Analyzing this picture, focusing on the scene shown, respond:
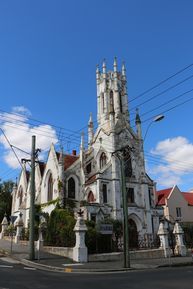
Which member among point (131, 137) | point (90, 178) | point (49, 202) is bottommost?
point (49, 202)

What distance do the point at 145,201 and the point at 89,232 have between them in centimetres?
1756

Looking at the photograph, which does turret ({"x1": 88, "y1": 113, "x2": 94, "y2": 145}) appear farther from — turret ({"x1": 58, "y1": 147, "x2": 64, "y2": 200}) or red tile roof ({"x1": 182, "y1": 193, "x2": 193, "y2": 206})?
red tile roof ({"x1": 182, "y1": 193, "x2": 193, "y2": 206})

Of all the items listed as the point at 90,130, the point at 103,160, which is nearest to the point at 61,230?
the point at 103,160

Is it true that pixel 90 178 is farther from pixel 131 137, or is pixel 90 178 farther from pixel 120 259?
pixel 120 259

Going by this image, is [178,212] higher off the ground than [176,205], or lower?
lower

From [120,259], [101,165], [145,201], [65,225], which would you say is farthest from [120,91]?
[120,259]

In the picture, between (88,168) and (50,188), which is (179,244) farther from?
(50,188)

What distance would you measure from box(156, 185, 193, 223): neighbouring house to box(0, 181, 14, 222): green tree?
25.3 metres

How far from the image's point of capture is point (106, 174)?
3884 cm

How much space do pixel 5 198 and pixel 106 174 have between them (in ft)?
84.8

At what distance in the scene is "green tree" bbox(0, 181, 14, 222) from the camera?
53.8m

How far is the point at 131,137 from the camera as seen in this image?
1715 inches

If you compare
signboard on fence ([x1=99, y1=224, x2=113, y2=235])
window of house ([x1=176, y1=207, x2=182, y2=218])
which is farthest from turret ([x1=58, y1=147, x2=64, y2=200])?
window of house ([x1=176, y1=207, x2=182, y2=218])

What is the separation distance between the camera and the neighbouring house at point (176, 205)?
157ft
